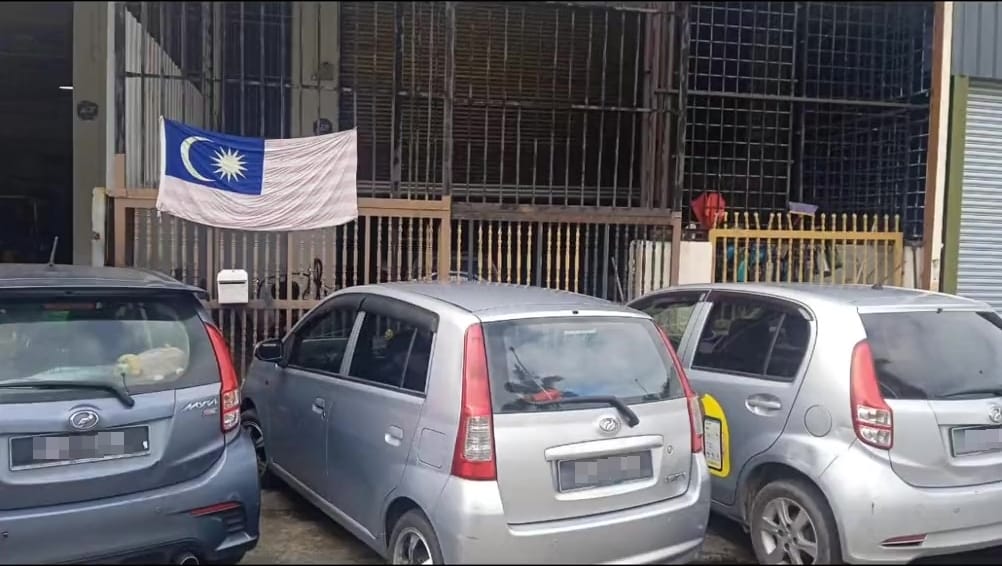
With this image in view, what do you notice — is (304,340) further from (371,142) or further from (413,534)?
(371,142)

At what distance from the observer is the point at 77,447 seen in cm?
335

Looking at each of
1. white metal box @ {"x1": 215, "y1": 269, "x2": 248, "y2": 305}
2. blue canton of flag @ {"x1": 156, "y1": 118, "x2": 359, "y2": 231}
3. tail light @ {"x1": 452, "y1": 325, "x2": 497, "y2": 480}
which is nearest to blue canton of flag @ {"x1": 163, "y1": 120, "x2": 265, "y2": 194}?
blue canton of flag @ {"x1": 156, "y1": 118, "x2": 359, "y2": 231}

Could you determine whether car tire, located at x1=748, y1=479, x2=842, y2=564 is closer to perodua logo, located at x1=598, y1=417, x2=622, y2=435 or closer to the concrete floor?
the concrete floor

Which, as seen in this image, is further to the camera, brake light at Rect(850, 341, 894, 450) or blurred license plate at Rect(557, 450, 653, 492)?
brake light at Rect(850, 341, 894, 450)

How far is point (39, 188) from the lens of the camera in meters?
11.1

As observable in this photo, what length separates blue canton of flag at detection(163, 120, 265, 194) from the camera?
7215mm

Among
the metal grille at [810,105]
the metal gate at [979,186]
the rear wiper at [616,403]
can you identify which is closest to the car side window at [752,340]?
the rear wiper at [616,403]

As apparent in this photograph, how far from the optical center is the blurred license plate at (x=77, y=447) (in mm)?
3277

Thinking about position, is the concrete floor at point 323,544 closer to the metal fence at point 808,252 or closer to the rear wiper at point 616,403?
the rear wiper at point 616,403

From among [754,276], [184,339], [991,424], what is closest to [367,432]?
[184,339]

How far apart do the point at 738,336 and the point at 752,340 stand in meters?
0.12

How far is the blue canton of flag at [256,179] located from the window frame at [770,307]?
381cm

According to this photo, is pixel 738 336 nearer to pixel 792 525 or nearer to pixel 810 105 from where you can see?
pixel 792 525

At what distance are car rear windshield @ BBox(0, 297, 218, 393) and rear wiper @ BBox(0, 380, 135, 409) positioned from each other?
0.02 m
